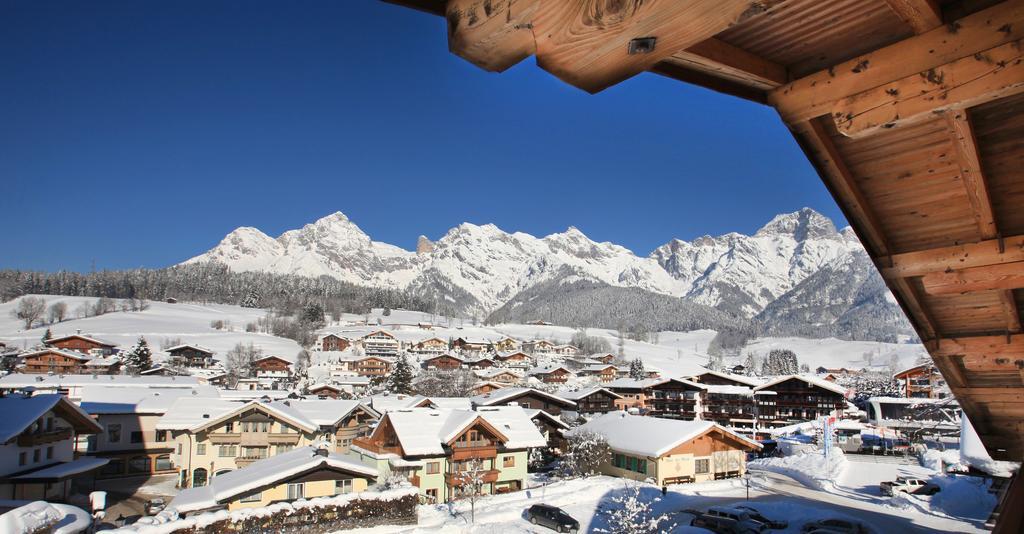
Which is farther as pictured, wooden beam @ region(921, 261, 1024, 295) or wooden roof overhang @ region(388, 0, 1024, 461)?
wooden beam @ region(921, 261, 1024, 295)

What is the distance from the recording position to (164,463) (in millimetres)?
35844

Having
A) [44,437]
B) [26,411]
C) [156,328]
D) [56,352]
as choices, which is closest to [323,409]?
→ [44,437]

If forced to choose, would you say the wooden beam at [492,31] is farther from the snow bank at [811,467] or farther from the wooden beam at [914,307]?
the snow bank at [811,467]

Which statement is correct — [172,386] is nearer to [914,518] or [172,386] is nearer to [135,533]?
[135,533]

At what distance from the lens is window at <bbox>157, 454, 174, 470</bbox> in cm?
3569

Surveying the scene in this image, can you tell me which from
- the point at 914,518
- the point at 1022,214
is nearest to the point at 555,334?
the point at 914,518

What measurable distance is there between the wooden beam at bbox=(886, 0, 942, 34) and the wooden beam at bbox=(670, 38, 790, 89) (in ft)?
1.96

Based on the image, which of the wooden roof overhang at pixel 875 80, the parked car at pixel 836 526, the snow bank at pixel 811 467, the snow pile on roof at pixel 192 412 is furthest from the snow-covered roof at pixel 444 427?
the wooden roof overhang at pixel 875 80

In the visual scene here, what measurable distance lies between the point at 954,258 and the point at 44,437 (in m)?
31.2

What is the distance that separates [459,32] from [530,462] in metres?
37.4

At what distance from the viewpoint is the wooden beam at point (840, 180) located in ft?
10.7

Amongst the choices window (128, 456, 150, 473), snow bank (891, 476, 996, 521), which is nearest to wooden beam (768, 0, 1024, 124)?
snow bank (891, 476, 996, 521)

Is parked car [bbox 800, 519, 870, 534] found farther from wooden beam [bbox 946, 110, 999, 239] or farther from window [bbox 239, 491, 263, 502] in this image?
wooden beam [bbox 946, 110, 999, 239]

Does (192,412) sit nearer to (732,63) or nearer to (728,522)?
(728,522)
